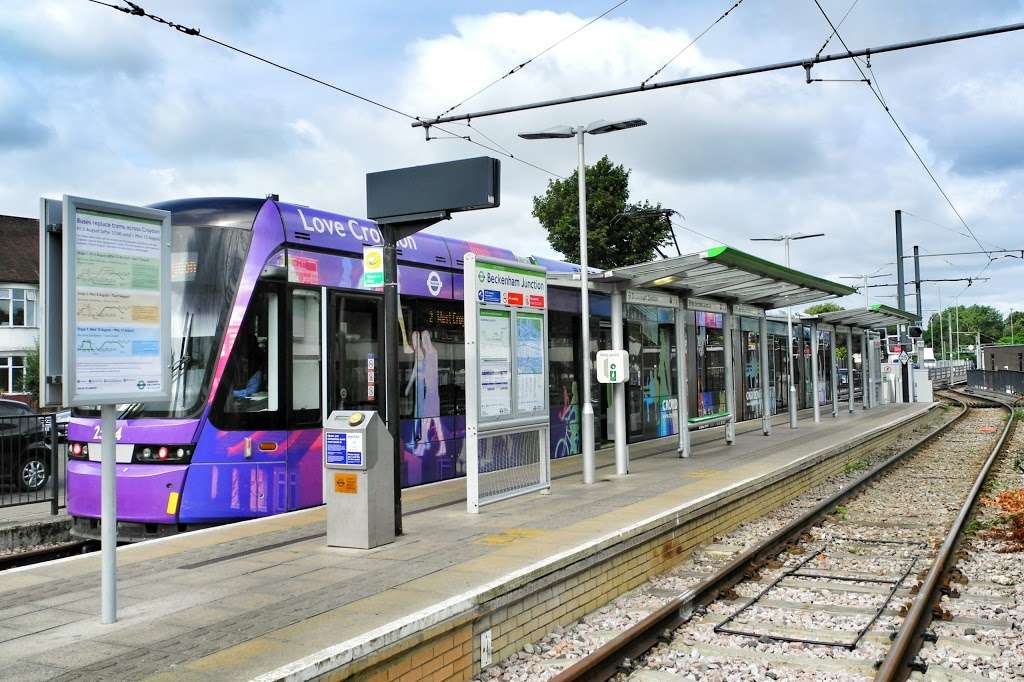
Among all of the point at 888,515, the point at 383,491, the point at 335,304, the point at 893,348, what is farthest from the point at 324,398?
the point at 893,348

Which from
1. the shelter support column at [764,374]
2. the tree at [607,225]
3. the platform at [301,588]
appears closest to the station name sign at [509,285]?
the platform at [301,588]

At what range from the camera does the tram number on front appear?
293 inches

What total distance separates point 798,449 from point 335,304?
888cm

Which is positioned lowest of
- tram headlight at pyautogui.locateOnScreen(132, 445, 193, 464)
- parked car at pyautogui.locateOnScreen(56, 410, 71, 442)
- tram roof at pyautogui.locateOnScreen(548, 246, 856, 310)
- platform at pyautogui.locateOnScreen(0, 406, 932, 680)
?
platform at pyautogui.locateOnScreen(0, 406, 932, 680)

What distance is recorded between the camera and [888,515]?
11578 millimetres

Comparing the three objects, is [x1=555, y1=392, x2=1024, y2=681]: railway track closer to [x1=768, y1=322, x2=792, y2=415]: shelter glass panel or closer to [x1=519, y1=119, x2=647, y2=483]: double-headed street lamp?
[x1=519, y1=119, x2=647, y2=483]: double-headed street lamp

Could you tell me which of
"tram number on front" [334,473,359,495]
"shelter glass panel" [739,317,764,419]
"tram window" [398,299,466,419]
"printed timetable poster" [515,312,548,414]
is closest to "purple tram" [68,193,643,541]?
"tram window" [398,299,466,419]

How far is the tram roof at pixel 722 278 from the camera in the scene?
11523 millimetres

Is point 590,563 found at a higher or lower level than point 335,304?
lower

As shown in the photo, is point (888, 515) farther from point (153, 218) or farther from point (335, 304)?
point (153, 218)

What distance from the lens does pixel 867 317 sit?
80.3ft

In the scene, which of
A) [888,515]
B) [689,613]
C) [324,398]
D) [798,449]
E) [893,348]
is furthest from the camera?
[893,348]

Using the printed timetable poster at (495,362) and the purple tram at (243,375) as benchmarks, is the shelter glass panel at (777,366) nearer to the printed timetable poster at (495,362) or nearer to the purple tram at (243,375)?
the printed timetable poster at (495,362)

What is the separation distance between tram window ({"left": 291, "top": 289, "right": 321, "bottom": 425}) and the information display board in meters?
1.56
